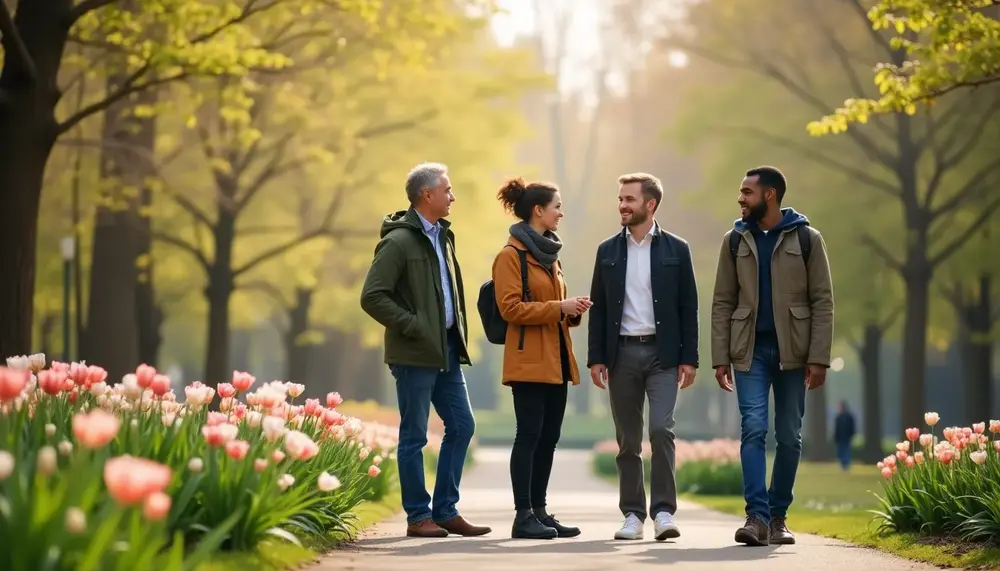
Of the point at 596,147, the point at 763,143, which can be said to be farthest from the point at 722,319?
the point at 596,147

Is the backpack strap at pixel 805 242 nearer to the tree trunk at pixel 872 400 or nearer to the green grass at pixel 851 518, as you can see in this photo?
the green grass at pixel 851 518

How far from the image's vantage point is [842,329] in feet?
91.4

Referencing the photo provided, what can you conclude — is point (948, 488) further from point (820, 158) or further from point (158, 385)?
point (820, 158)

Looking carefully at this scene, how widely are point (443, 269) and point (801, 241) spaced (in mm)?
2209

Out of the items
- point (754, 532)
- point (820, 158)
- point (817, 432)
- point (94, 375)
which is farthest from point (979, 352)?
point (94, 375)

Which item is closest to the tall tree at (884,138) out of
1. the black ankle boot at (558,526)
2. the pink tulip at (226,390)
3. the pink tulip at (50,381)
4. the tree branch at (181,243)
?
the tree branch at (181,243)

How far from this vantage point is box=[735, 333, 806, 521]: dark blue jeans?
28.6 feet

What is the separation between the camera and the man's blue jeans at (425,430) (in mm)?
8852

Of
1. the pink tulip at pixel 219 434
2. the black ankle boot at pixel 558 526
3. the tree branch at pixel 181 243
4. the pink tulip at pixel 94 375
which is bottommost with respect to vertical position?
the black ankle boot at pixel 558 526

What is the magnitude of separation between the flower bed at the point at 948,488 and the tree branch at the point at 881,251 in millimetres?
15475

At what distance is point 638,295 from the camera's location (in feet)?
29.5

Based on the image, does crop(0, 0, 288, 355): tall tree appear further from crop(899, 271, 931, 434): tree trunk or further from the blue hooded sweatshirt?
crop(899, 271, 931, 434): tree trunk

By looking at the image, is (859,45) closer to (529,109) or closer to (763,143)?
(763,143)

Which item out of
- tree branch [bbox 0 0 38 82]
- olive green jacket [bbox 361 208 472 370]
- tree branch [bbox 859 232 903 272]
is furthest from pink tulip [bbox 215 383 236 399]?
tree branch [bbox 859 232 903 272]
